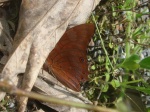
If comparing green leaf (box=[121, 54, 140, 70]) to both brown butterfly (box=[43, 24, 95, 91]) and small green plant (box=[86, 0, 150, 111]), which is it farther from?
brown butterfly (box=[43, 24, 95, 91])

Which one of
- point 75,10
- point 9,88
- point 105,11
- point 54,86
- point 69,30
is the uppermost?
point 105,11

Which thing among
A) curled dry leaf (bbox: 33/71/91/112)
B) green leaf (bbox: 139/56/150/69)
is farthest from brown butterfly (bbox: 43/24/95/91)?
green leaf (bbox: 139/56/150/69)

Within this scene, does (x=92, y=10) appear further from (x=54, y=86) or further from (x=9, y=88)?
(x=9, y=88)

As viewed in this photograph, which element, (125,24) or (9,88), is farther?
(125,24)

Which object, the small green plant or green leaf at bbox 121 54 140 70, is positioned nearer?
green leaf at bbox 121 54 140 70

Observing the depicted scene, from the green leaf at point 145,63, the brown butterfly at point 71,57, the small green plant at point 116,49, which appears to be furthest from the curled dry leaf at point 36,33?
the green leaf at point 145,63

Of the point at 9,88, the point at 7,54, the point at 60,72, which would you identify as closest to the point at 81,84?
the point at 60,72

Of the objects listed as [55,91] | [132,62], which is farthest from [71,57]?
[132,62]
